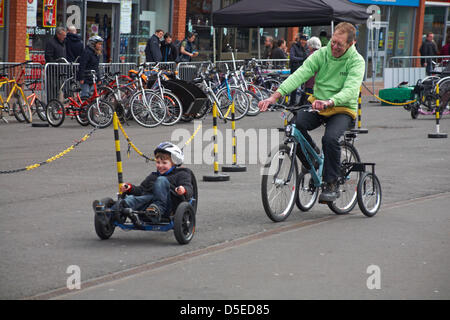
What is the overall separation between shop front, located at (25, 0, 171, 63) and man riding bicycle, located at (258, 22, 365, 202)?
1479 centimetres

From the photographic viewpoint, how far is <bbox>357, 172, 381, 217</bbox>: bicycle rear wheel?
28.2 feet

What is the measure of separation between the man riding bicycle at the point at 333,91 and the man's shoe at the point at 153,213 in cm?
164

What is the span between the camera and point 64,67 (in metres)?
19.2

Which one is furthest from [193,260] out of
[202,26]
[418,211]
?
[202,26]

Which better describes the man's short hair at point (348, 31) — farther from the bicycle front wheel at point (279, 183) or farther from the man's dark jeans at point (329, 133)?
the bicycle front wheel at point (279, 183)

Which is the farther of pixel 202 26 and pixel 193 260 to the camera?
pixel 202 26

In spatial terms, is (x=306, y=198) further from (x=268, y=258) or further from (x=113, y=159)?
(x=113, y=159)

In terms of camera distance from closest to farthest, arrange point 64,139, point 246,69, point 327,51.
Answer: point 327,51
point 64,139
point 246,69

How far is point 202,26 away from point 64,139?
13.2m

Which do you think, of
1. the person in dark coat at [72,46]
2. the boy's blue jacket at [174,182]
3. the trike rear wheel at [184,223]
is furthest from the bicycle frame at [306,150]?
the person in dark coat at [72,46]

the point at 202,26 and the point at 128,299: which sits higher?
the point at 202,26

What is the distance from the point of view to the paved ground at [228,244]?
595 cm

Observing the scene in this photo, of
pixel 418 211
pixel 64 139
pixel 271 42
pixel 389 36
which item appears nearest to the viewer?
pixel 418 211

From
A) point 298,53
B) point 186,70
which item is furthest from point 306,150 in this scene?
point 186,70
